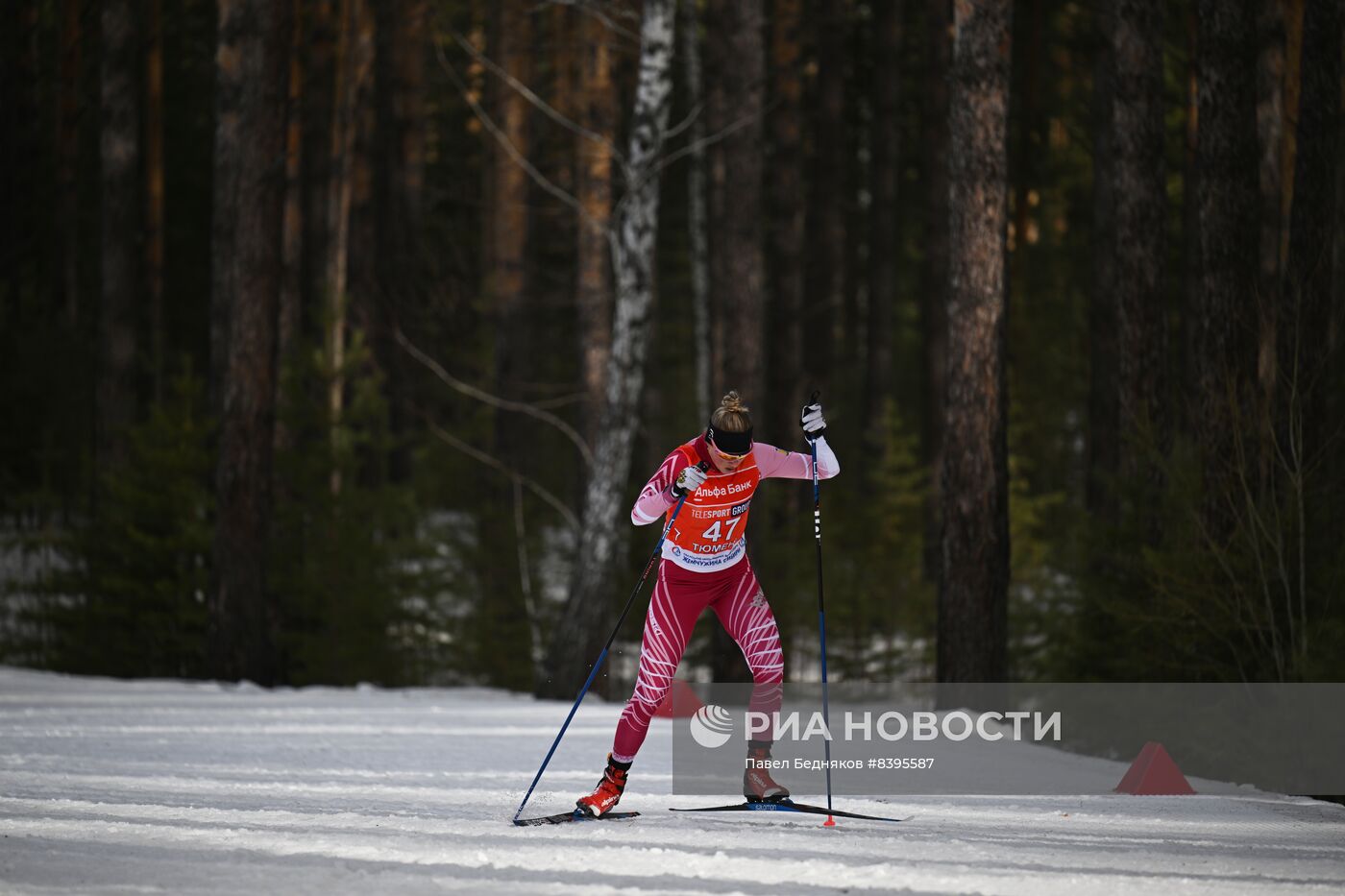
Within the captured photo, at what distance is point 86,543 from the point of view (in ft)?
50.2

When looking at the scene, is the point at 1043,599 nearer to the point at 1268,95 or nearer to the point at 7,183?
the point at 1268,95

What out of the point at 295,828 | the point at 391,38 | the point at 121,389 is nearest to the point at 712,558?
the point at 295,828

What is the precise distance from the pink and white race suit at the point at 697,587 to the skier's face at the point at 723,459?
46 mm

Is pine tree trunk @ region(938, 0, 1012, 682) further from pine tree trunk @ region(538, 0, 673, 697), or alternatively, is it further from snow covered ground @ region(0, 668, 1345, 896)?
pine tree trunk @ region(538, 0, 673, 697)

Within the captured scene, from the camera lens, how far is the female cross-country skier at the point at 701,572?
6855mm

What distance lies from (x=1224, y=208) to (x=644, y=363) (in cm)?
507

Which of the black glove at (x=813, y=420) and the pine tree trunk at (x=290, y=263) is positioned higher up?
the pine tree trunk at (x=290, y=263)

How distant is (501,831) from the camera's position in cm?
650

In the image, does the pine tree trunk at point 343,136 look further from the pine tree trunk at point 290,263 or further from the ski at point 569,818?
the ski at point 569,818

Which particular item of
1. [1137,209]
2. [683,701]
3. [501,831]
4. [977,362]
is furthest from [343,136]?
[501,831]

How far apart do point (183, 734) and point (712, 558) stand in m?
4.81

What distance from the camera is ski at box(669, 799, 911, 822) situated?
7.00m

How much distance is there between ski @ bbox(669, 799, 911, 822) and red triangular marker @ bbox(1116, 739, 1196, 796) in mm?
1973

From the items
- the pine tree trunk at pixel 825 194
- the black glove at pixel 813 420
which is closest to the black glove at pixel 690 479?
the black glove at pixel 813 420
